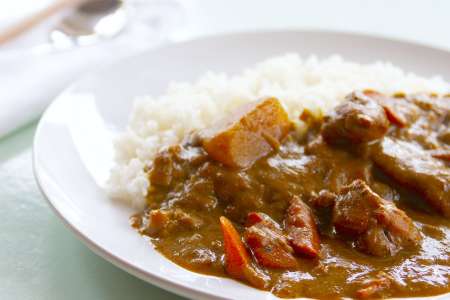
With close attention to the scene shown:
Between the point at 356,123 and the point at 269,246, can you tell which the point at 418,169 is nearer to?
the point at 356,123

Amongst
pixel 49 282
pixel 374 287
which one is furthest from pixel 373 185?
pixel 49 282

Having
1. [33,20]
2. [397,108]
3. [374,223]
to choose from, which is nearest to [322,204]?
[374,223]

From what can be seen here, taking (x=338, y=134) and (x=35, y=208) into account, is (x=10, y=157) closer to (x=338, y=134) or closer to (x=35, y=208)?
(x=35, y=208)

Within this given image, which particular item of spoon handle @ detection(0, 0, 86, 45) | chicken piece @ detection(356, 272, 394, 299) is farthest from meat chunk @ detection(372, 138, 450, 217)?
spoon handle @ detection(0, 0, 86, 45)

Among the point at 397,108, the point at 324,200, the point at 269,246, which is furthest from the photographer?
the point at 397,108

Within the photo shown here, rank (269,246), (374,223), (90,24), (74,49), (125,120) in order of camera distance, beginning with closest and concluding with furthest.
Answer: (269,246) → (374,223) → (125,120) → (74,49) → (90,24)

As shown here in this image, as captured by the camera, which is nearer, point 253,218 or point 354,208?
point 354,208
